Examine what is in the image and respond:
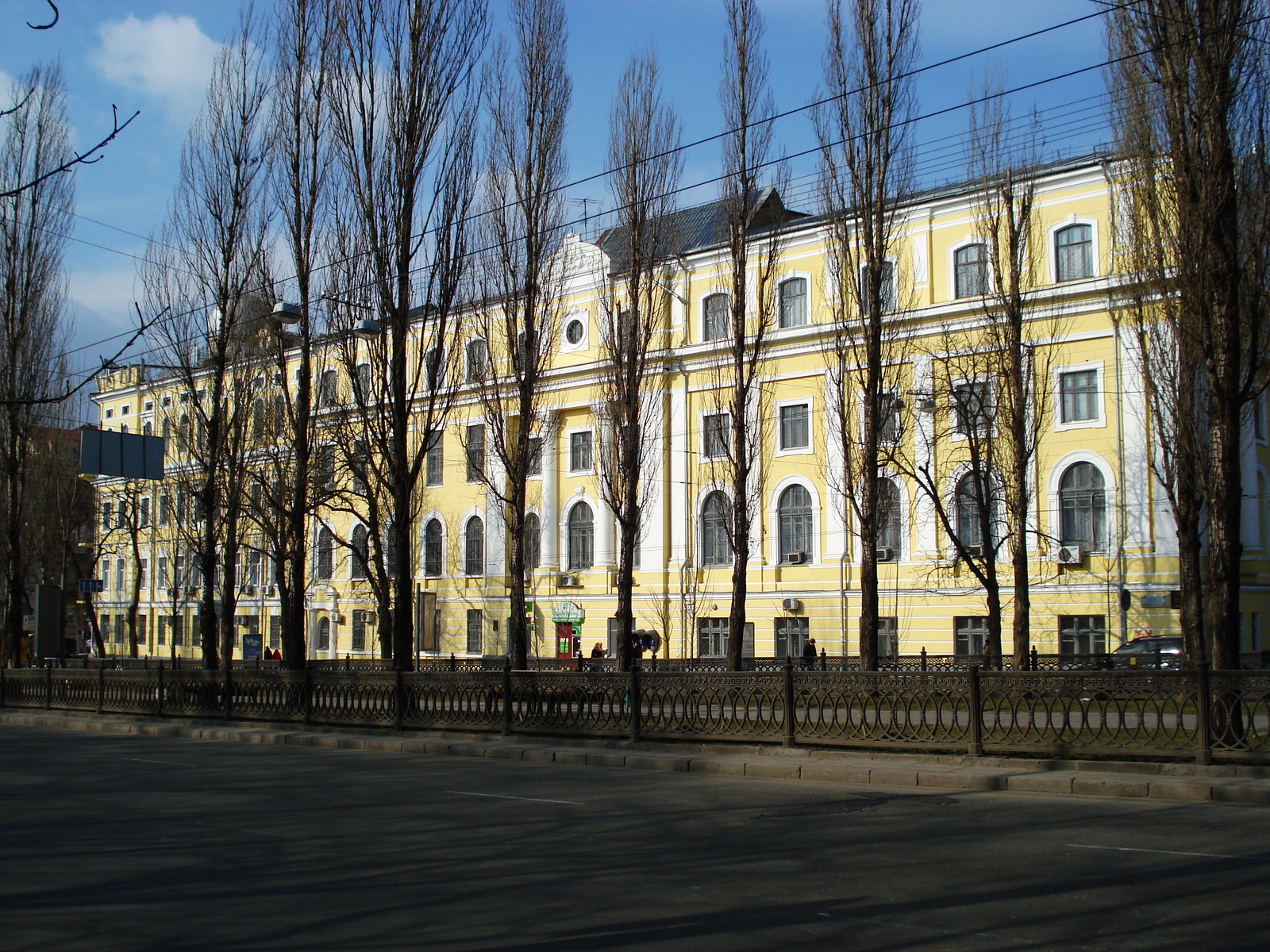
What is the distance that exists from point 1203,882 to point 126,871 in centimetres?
738

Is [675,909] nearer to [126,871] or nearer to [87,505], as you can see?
[126,871]

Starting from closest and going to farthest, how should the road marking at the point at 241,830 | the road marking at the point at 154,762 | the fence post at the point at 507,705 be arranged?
the road marking at the point at 241,830
the road marking at the point at 154,762
the fence post at the point at 507,705

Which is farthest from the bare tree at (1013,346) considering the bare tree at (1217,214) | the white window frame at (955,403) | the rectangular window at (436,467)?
the rectangular window at (436,467)

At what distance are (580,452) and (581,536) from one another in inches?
148

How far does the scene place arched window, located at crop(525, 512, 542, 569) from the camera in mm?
52969

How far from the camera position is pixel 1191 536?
20.7 m

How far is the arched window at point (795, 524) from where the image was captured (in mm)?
44938

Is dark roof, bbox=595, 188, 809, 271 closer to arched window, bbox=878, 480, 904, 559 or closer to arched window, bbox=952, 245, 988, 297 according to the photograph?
arched window, bbox=952, 245, 988, 297

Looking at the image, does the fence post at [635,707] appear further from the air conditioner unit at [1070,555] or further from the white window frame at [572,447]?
the white window frame at [572,447]

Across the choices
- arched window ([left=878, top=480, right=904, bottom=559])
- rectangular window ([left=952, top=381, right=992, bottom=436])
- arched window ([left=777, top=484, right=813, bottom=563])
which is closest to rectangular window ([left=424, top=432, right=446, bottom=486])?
arched window ([left=777, top=484, right=813, bottom=563])

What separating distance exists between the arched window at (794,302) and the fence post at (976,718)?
103ft

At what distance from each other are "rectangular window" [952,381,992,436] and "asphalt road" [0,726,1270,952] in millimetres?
21880

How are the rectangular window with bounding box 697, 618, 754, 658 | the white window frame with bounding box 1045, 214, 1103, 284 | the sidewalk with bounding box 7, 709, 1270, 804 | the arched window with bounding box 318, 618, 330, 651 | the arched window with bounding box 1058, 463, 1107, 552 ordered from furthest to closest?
the arched window with bounding box 318, 618, 330, 651 → the rectangular window with bounding box 697, 618, 754, 658 → the arched window with bounding box 1058, 463, 1107, 552 → the white window frame with bounding box 1045, 214, 1103, 284 → the sidewalk with bounding box 7, 709, 1270, 804

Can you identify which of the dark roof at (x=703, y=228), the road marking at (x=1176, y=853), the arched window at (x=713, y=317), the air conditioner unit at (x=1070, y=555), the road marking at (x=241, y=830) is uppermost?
the dark roof at (x=703, y=228)
